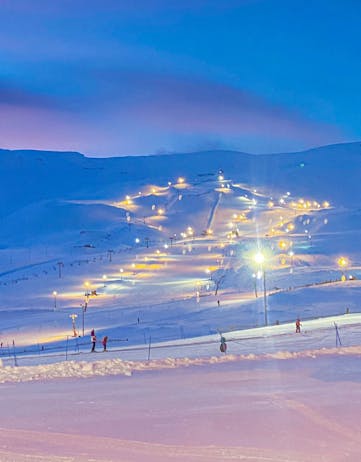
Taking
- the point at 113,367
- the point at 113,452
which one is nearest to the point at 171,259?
the point at 113,367

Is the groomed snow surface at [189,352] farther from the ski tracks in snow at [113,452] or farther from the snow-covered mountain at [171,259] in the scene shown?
the snow-covered mountain at [171,259]

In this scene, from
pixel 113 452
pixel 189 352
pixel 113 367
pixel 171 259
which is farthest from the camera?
pixel 171 259

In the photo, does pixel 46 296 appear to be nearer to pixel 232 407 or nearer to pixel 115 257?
pixel 115 257

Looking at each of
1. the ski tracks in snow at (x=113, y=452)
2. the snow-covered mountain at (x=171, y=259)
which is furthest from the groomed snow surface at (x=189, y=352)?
the snow-covered mountain at (x=171, y=259)

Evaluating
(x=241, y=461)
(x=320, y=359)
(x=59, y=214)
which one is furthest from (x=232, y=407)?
(x=59, y=214)

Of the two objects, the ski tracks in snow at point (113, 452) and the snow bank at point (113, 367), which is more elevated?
the snow bank at point (113, 367)

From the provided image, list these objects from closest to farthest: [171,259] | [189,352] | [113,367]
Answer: [113,367]
[189,352]
[171,259]

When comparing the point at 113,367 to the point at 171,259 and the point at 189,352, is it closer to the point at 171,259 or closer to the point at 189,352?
the point at 189,352

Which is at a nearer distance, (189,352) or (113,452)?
(113,452)

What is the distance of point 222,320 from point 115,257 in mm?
48574

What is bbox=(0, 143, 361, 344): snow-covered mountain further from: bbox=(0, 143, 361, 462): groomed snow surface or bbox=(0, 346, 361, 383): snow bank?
bbox=(0, 346, 361, 383): snow bank

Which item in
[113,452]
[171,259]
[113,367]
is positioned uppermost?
[171,259]

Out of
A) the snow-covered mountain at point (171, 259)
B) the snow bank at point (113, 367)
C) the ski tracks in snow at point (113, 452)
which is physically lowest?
the ski tracks in snow at point (113, 452)

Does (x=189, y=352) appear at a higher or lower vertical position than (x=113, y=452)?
higher
